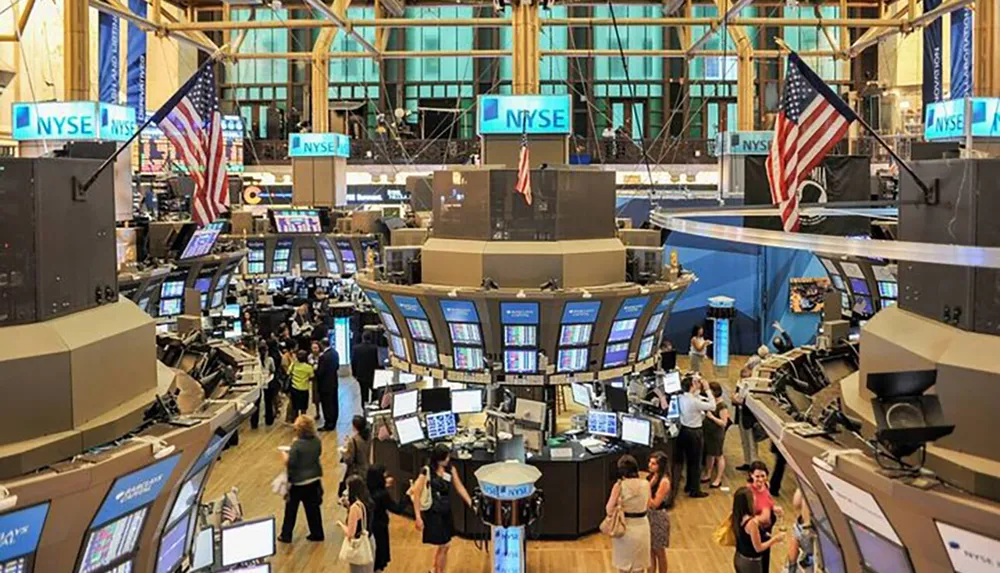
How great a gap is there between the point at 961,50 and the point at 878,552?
13873mm

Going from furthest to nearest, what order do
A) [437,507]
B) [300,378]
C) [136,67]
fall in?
1. [136,67]
2. [300,378]
3. [437,507]

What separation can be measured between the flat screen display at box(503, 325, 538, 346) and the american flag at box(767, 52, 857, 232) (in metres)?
5.80

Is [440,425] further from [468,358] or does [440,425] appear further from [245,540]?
[245,540]

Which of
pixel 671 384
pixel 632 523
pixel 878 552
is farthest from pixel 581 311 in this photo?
pixel 878 552

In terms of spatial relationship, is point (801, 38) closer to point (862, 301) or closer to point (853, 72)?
point (853, 72)

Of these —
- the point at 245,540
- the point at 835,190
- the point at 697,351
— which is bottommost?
the point at 697,351

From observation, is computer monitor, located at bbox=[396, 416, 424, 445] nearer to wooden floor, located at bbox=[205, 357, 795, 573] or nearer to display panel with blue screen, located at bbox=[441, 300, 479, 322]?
wooden floor, located at bbox=[205, 357, 795, 573]

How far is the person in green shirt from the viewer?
47.1 ft

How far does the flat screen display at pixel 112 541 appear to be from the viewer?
17.1 ft

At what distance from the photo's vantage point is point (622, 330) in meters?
12.9

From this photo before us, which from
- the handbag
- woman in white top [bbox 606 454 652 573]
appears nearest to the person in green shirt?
the handbag

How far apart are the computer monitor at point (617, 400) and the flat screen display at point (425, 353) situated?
2.50 m

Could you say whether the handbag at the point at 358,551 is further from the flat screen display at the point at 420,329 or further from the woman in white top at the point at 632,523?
the flat screen display at the point at 420,329

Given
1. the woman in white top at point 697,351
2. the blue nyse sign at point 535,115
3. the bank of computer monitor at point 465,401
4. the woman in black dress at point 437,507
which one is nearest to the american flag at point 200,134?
the woman in black dress at point 437,507
